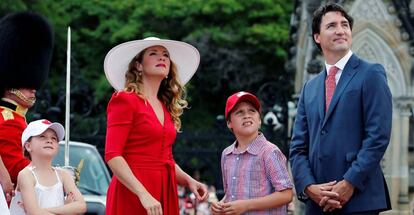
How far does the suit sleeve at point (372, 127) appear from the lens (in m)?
6.98

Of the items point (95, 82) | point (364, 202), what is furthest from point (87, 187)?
point (95, 82)

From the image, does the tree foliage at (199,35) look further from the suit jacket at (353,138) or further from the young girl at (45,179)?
the suit jacket at (353,138)

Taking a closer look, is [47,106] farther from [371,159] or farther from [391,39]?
[371,159]

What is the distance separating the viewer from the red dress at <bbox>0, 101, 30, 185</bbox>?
7840mm

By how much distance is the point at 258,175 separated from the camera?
24.9ft

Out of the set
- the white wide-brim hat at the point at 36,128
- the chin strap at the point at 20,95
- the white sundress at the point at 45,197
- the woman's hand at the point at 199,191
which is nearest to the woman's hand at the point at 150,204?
the woman's hand at the point at 199,191

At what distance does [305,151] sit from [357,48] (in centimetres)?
839

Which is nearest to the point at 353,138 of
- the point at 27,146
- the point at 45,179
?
the point at 45,179

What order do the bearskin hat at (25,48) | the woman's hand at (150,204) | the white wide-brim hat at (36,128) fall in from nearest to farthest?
1. the woman's hand at (150,204)
2. the white wide-brim hat at (36,128)
3. the bearskin hat at (25,48)

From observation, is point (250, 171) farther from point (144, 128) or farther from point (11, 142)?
point (11, 142)


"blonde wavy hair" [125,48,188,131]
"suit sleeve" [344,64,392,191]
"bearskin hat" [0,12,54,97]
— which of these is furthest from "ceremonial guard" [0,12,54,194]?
"suit sleeve" [344,64,392,191]

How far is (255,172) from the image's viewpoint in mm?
7598

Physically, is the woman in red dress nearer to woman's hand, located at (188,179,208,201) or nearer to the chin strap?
woman's hand, located at (188,179,208,201)

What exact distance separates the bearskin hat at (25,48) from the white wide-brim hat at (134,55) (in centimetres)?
95
